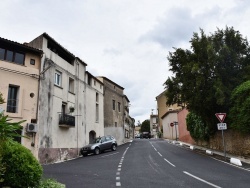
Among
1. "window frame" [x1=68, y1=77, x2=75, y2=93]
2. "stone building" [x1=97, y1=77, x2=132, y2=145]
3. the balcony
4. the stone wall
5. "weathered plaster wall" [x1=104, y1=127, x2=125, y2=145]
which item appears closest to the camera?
the stone wall

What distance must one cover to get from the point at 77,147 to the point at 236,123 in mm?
15039

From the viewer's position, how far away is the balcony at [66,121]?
74.8 ft

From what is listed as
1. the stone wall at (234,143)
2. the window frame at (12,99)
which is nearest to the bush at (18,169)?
the window frame at (12,99)

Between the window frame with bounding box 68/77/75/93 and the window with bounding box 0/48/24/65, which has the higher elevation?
the window with bounding box 0/48/24/65

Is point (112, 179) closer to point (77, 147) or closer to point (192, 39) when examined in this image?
point (192, 39)

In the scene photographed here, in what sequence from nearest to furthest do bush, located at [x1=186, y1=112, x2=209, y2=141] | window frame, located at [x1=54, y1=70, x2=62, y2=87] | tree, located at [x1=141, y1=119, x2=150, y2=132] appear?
window frame, located at [x1=54, y1=70, x2=62, y2=87], bush, located at [x1=186, y1=112, x2=209, y2=141], tree, located at [x1=141, y1=119, x2=150, y2=132]

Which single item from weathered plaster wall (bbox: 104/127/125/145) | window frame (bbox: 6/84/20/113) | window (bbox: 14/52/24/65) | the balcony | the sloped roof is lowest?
weathered plaster wall (bbox: 104/127/125/145)

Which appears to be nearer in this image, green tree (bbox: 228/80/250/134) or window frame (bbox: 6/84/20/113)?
green tree (bbox: 228/80/250/134)

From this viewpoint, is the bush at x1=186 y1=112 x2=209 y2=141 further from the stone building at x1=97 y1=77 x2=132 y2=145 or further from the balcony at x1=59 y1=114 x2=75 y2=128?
the stone building at x1=97 y1=77 x2=132 y2=145

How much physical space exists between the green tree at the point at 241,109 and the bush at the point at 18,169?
1358 cm

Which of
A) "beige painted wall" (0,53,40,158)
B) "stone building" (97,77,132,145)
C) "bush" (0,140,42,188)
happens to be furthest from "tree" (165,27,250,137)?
"stone building" (97,77,132,145)

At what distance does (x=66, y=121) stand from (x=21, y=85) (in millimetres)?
5584

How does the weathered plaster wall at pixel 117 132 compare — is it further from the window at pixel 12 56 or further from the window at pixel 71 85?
the window at pixel 12 56

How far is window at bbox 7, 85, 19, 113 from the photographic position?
60.3 ft
